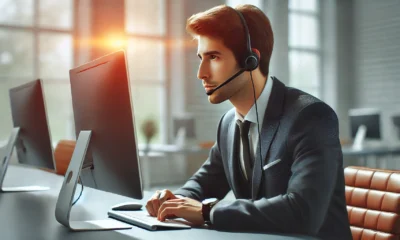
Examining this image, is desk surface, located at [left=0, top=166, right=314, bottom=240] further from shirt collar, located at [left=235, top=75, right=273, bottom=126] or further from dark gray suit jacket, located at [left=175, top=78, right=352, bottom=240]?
shirt collar, located at [left=235, top=75, right=273, bottom=126]

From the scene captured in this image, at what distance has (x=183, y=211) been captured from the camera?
4.09ft

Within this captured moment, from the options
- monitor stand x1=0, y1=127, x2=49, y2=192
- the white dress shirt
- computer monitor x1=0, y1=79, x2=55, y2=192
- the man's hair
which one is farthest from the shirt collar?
monitor stand x1=0, y1=127, x2=49, y2=192

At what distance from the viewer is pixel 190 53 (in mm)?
7855

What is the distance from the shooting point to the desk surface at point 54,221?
3.67 ft

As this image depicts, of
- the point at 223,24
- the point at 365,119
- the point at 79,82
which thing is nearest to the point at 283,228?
the point at 223,24

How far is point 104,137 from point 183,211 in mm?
285

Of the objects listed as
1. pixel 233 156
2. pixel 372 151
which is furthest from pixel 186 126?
pixel 233 156

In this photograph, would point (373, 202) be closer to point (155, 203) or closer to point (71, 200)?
point (155, 203)

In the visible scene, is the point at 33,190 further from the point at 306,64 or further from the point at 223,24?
the point at 306,64

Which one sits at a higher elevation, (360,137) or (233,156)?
(233,156)

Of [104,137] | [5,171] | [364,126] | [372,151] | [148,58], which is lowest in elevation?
[372,151]

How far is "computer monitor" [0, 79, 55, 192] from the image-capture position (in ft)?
6.40

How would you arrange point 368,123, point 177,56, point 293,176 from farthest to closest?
point 177,56 < point 368,123 < point 293,176

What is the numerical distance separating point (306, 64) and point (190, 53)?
8.10 ft
